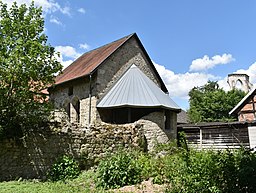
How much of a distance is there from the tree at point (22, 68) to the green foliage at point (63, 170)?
6.03 ft

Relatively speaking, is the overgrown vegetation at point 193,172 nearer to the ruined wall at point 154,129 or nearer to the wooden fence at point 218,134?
the ruined wall at point 154,129

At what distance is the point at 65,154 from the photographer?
39.9 feet

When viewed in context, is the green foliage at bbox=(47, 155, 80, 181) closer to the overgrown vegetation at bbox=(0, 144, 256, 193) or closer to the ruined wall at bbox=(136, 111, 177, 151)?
the overgrown vegetation at bbox=(0, 144, 256, 193)

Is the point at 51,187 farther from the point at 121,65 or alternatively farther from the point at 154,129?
the point at 121,65

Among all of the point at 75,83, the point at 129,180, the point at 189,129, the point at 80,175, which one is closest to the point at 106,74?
the point at 75,83

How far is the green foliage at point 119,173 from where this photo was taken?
865cm

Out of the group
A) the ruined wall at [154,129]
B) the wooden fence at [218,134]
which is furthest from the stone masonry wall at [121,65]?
the wooden fence at [218,134]

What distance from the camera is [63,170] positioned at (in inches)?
456

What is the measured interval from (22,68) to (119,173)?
5.48 m

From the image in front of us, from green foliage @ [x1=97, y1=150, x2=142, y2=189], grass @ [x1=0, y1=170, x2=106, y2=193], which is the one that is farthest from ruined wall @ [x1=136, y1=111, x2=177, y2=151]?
green foliage @ [x1=97, y1=150, x2=142, y2=189]

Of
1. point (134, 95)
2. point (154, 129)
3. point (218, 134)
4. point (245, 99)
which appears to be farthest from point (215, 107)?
point (154, 129)

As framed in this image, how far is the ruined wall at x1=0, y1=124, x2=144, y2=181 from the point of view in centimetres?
1103

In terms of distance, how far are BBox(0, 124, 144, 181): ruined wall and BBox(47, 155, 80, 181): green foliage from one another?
11.5 inches

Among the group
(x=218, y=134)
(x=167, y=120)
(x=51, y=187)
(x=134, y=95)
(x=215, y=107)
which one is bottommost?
(x=51, y=187)
